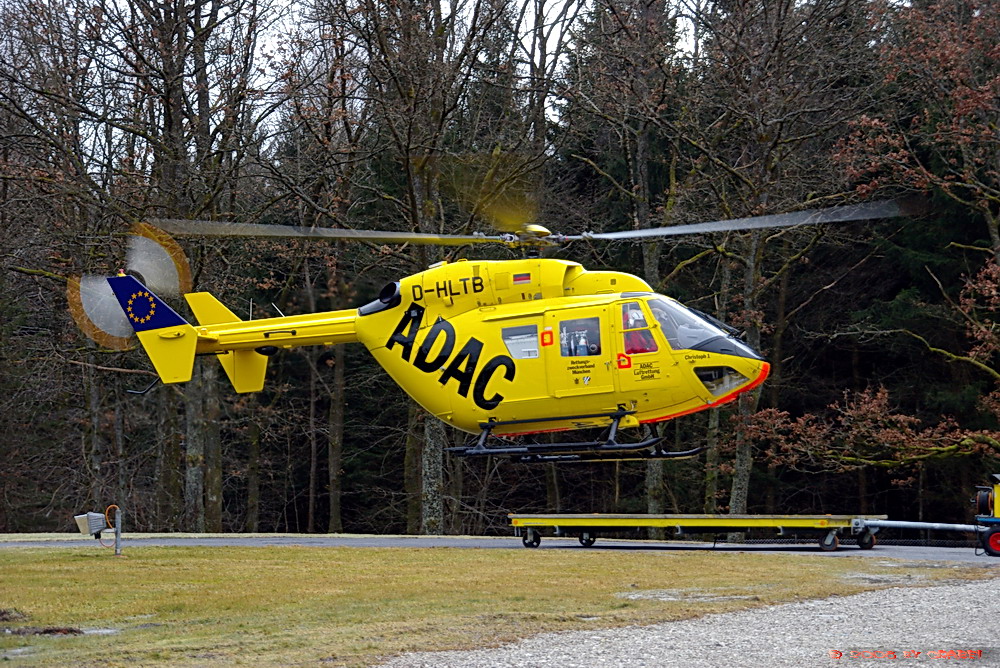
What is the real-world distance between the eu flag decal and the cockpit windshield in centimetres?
799

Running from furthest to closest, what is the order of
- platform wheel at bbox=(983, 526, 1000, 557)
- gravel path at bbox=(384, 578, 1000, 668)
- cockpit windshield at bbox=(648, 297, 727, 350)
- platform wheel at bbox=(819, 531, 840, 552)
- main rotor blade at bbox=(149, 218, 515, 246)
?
1. platform wheel at bbox=(819, 531, 840, 552)
2. platform wheel at bbox=(983, 526, 1000, 557)
3. cockpit windshield at bbox=(648, 297, 727, 350)
4. main rotor blade at bbox=(149, 218, 515, 246)
5. gravel path at bbox=(384, 578, 1000, 668)

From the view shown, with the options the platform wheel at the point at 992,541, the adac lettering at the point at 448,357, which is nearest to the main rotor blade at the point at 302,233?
the adac lettering at the point at 448,357

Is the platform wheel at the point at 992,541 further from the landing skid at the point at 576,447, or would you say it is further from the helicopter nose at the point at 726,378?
the landing skid at the point at 576,447

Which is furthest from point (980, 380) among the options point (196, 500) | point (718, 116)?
point (196, 500)

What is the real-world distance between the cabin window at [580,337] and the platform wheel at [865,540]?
6539mm

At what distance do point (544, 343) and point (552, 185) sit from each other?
61.8 ft

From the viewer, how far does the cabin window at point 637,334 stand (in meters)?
17.2

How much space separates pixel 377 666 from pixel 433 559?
8.65 metres

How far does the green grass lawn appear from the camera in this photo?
11256 millimetres

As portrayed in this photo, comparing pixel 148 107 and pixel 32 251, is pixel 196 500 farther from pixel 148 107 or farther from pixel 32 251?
pixel 148 107

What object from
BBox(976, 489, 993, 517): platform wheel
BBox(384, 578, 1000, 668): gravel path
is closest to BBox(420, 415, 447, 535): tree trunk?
BBox(976, 489, 993, 517): platform wheel

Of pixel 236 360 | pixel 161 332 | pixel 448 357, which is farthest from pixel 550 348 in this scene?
pixel 161 332

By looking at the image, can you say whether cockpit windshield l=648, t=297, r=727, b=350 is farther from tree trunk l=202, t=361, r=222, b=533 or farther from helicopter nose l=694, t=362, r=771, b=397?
tree trunk l=202, t=361, r=222, b=533

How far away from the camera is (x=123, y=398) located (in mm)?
39062
